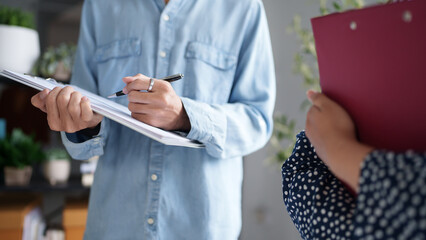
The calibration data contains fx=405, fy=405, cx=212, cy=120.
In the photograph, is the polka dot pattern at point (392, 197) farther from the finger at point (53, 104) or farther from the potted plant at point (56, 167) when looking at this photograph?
the potted plant at point (56, 167)

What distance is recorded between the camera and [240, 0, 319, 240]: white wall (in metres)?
2.06

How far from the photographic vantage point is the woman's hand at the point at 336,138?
17.9 inches

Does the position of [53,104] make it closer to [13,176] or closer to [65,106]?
[65,106]

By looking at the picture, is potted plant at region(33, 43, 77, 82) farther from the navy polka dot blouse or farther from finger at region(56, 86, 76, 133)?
the navy polka dot blouse

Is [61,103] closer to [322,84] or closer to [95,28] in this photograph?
[95,28]

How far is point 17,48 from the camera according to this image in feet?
5.42

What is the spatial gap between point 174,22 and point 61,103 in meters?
0.35

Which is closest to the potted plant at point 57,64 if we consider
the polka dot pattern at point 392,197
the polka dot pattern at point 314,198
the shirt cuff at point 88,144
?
the shirt cuff at point 88,144

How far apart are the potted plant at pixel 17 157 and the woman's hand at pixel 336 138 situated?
150 cm

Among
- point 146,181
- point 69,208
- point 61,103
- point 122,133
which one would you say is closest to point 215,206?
point 146,181

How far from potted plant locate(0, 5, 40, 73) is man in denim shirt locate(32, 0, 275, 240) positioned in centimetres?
78

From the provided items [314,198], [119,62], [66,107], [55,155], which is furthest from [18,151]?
[314,198]

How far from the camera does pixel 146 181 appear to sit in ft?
2.94

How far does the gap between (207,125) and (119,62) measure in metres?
0.30
